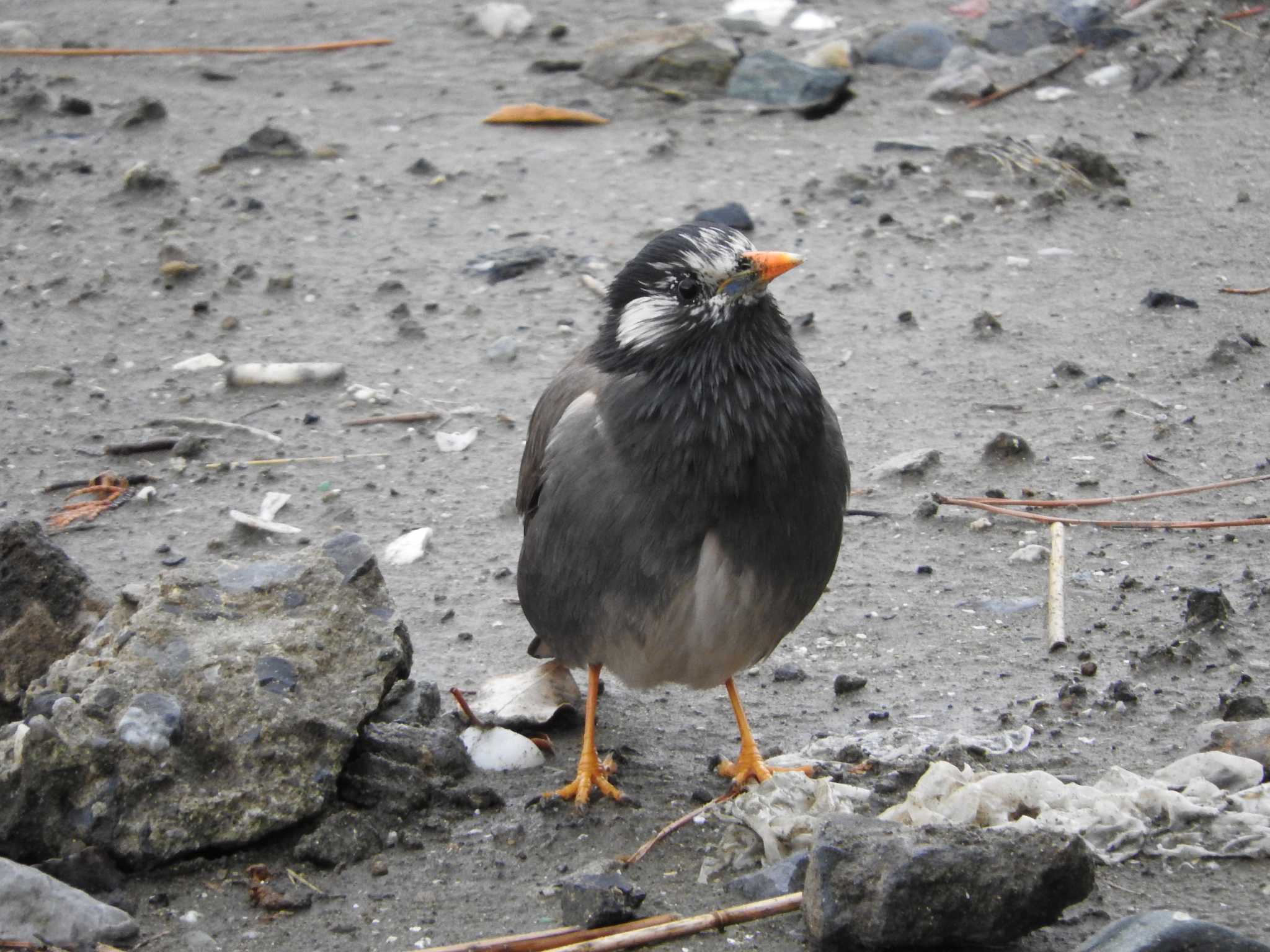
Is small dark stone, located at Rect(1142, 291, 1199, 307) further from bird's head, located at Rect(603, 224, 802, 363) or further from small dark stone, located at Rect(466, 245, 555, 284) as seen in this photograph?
bird's head, located at Rect(603, 224, 802, 363)

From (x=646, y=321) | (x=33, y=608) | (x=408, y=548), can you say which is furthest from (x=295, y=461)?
(x=646, y=321)

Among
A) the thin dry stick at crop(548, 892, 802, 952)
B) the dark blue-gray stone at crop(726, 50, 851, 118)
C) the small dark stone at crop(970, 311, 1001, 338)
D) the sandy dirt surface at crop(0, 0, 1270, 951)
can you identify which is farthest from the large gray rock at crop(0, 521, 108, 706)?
the dark blue-gray stone at crop(726, 50, 851, 118)

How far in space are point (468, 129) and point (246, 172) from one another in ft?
4.62

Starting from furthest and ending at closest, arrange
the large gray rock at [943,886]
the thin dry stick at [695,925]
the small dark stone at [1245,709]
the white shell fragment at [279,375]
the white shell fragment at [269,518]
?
the white shell fragment at [279,375], the white shell fragment at [269,518], the small dark stone at [1245,709], the thin dry stick at [695,925], the large gray rock at [943,886]

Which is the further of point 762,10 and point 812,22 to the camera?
point 762,10

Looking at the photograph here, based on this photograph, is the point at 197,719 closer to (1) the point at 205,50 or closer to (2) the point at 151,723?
(2) the point at 151,723

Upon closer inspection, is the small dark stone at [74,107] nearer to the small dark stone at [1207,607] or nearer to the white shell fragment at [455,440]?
the white shell fragment at [455,440]

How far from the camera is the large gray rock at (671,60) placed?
31.1ft

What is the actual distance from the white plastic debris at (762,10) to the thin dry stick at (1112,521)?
18.9ft

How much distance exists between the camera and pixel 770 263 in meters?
3.66

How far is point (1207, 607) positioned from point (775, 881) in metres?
1.73

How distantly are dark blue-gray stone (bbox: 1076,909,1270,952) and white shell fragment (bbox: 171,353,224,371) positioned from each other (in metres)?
5.00

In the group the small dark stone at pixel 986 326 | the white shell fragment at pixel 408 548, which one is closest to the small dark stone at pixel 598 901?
A: the white shell fragment at pixel 408 548

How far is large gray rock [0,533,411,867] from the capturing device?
11.0ft
